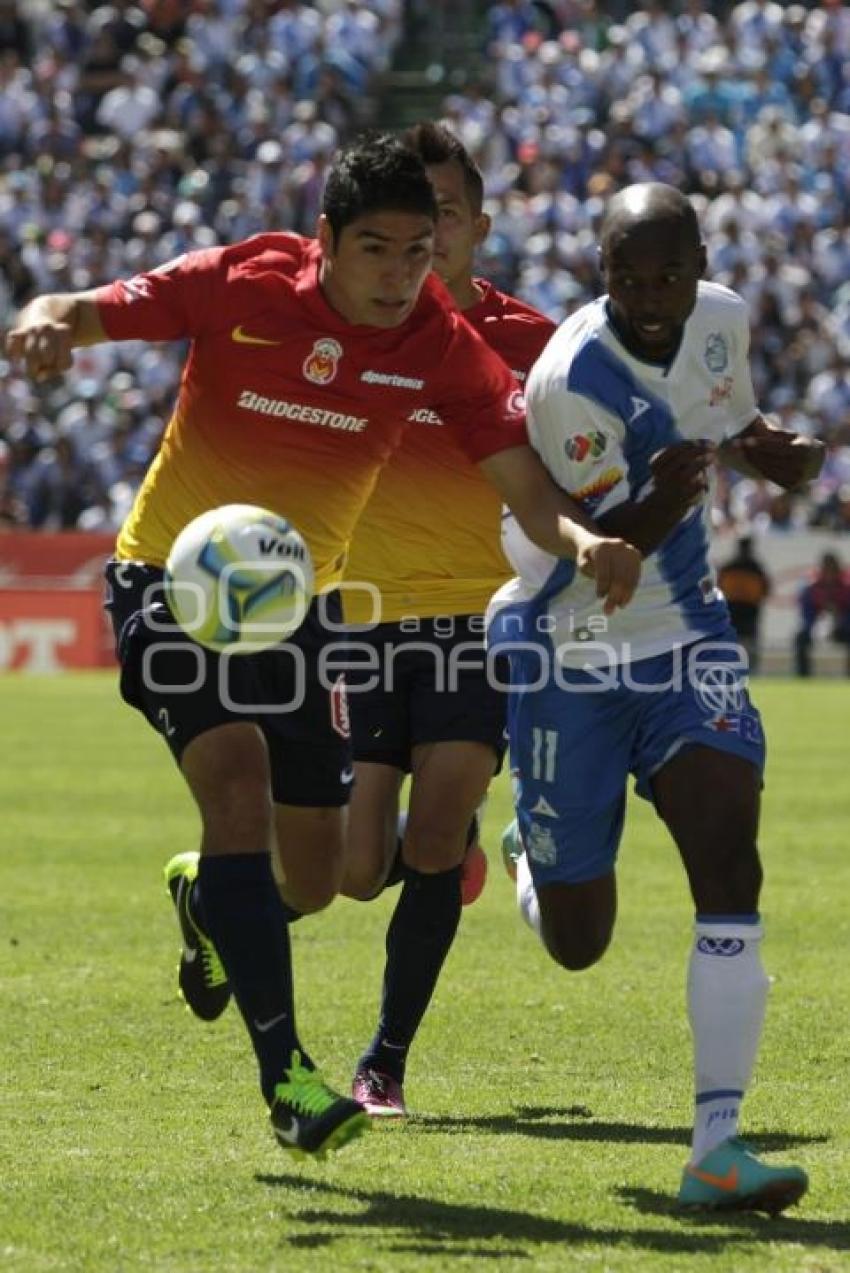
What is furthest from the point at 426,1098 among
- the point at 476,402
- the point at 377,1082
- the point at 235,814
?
the point at 476,402

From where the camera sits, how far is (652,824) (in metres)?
15.8

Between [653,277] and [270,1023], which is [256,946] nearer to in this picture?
[270,1023]

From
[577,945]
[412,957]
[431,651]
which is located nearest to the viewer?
[577,945]

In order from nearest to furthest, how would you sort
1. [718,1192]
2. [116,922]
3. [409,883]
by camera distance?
[718,1192] → [409,883] → [116,922]

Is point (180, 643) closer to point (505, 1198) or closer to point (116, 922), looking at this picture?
point (505, 1198)

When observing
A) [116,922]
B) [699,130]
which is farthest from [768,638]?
[116,922]

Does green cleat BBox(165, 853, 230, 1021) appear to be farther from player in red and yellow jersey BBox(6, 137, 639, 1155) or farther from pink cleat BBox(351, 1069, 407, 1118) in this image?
player in red and yellow jersey BBox(6, 137, 639, 1155)

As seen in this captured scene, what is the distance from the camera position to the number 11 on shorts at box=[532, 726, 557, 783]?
6180mm

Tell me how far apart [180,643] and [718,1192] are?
6.14ft

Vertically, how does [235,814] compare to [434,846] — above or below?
above

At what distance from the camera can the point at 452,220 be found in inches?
297

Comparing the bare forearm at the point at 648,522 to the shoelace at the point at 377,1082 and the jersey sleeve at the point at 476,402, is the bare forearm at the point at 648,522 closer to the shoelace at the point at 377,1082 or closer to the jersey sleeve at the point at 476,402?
the jersey sleeve at the point at 476,402

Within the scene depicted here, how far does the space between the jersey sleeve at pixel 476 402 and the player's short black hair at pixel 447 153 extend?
1176mm

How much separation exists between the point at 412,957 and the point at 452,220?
88.3 inches
